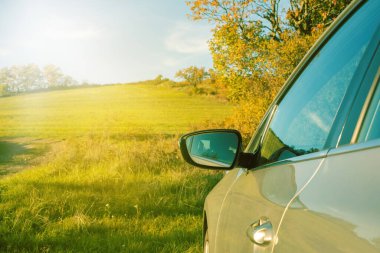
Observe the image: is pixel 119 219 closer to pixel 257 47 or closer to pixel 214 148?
pixel 214 148

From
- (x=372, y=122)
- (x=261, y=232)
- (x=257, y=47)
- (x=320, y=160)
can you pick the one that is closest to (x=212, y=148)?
(x=261, y=232)

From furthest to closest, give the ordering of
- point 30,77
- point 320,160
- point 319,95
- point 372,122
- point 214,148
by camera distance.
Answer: point 30,77 < point 214,148 < point 319,95 < point 320,160 < point 372,122

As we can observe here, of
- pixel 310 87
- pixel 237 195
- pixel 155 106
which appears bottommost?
pixel 155 106

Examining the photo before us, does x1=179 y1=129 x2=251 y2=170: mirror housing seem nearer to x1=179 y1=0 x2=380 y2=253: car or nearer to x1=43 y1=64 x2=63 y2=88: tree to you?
x1=179 y1=0 x2=380 y2=253: car

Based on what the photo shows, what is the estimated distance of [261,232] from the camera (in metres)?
1.39

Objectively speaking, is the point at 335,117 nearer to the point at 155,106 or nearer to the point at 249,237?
the point at 249,237

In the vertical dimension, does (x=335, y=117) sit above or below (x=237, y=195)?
above

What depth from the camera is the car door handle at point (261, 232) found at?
51.9 inches

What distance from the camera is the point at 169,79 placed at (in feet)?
346

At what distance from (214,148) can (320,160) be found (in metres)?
1.46

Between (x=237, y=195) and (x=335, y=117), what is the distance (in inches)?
34.3

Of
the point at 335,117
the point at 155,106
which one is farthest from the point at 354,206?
the point at 155,106

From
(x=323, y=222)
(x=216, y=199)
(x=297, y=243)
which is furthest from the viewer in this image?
(x=216, y=199)

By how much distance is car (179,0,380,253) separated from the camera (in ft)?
2.89
